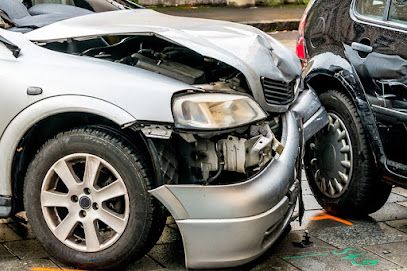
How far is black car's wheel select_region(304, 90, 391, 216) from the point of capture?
583 cm

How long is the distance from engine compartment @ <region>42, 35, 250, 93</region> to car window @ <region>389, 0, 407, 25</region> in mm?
1336

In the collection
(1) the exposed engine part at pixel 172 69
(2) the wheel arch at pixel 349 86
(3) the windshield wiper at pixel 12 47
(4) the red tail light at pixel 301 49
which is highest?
(3) the windshield wiper at pixel 12 47

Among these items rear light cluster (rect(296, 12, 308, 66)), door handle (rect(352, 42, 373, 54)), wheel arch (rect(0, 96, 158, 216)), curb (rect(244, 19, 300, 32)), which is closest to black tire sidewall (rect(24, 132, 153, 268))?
wheel arch (rect(0, 96, 158, 216))

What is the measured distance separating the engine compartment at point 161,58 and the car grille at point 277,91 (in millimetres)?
118

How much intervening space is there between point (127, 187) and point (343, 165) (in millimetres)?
1899

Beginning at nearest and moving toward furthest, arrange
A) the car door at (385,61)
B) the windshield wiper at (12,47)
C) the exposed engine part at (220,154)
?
the exposed engine part at (220,154) → the windshield wiper at (12,47) → the car door at (385,61)

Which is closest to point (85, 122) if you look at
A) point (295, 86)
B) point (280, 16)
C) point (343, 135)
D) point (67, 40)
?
point (67, 40)

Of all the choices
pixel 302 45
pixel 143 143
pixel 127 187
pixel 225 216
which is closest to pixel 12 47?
pixel 143 143

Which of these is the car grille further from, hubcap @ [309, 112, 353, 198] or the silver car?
hubcap @ [309, 112, 353, 198]

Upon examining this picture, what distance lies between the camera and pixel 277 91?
5.01 m

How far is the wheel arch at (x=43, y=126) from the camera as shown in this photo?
15.1 feet

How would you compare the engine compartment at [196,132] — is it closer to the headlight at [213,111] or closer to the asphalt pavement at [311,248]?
the headlight at [213,111]

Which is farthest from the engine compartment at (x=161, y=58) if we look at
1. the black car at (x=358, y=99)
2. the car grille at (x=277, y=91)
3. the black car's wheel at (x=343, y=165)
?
the black car's wheel at (x=343, y=165)

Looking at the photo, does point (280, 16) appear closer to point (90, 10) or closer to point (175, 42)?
Answer: point (90, 10)
